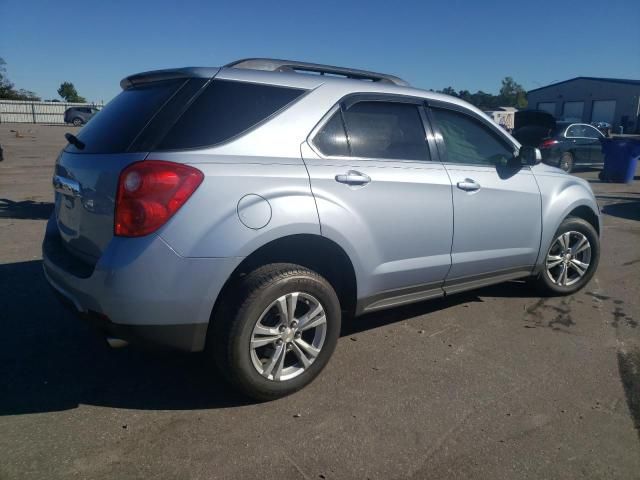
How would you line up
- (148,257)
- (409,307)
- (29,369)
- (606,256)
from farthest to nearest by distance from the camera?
(606,256)
(409,307)
(29,369)
(148,257)

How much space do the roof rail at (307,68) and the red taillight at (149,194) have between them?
95cm

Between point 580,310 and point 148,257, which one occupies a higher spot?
point 148,257

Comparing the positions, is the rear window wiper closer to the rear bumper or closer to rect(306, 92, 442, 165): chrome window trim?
the rear bumper

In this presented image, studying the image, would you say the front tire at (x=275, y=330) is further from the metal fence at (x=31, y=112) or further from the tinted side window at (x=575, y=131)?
the metal fence at (x=31, y=112)

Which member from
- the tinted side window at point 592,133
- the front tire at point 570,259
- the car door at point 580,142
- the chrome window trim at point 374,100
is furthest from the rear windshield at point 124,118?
the tinted side window at point 592,133

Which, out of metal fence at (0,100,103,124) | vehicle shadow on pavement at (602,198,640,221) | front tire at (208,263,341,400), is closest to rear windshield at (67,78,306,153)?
front tire at (208,263,341,400)

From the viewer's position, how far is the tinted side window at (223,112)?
274 cm

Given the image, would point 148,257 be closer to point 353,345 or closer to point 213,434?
point 213,434

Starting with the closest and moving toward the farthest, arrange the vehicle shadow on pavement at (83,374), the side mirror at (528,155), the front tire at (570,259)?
the vehicle shadow on pavement at (83,374)
the side mirror at (528,155)
the front tire at (570,259)

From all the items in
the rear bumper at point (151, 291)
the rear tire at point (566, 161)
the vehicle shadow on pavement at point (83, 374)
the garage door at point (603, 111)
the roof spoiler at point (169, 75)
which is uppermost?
the garage door at point (603, 111)

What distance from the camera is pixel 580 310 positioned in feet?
15.1

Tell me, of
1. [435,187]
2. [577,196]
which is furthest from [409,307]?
[577,196]

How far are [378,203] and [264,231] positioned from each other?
0.87 m

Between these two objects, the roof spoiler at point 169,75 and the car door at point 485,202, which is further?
the car door at point 485,202
